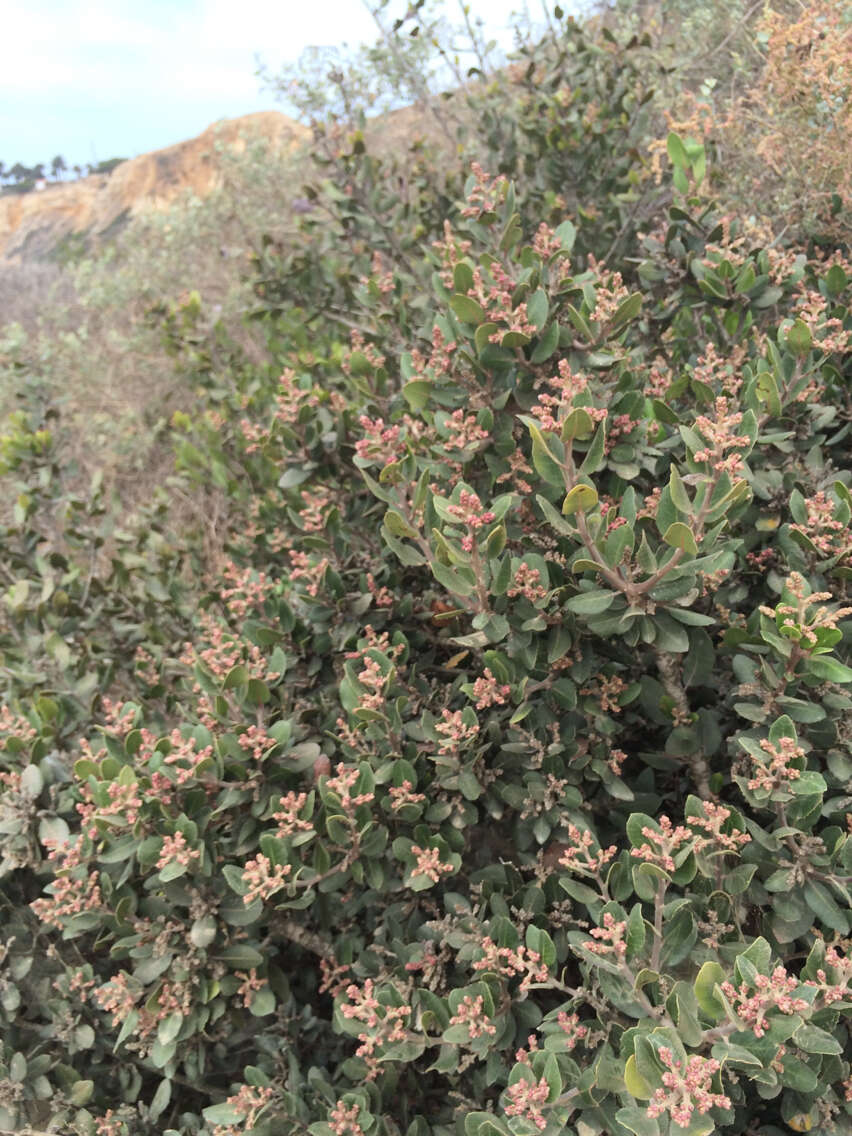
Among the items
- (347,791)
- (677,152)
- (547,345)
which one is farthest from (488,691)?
(677,152)

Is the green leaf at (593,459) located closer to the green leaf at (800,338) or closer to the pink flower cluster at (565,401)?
the pink flower cluster at (565,401)

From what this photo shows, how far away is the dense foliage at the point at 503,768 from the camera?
1.59 meters

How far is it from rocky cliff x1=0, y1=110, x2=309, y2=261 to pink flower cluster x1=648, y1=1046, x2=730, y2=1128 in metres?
A: 14.0

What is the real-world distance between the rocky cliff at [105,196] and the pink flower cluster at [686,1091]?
1398 cm

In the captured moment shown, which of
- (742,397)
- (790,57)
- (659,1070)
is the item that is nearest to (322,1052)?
(659,1070)

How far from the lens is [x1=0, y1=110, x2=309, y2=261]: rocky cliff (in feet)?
49.2

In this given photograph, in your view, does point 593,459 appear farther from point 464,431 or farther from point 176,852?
point 176,852

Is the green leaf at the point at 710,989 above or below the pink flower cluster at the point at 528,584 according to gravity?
below

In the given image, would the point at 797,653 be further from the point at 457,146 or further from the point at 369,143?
the point at 369,143

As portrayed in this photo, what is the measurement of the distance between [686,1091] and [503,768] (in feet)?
3.00

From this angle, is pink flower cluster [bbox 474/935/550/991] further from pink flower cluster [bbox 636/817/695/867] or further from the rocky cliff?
the rocky cliff

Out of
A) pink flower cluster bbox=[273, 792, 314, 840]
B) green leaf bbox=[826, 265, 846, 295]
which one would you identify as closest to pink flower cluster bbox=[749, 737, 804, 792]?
pink flower cluster bbox=[273, 792, 314, 840]

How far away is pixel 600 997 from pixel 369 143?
7.92 metres

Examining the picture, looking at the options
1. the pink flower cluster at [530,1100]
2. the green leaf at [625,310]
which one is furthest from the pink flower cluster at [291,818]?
the green leaf at [625,310]
